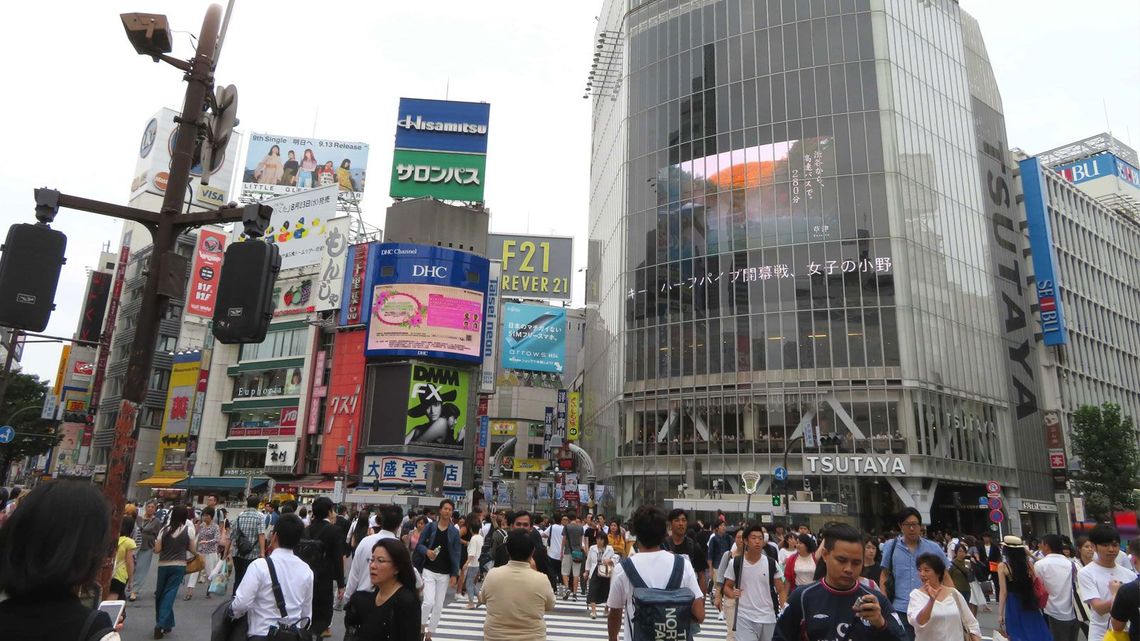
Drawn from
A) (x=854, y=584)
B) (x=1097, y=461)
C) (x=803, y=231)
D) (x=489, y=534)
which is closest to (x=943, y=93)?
(x=803, y=231)

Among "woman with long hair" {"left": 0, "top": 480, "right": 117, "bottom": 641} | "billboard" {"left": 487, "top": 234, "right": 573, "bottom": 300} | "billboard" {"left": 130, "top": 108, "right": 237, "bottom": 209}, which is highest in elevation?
"billboard" {"left": 130, "top": 108, "right": 237, "bottom": 209}

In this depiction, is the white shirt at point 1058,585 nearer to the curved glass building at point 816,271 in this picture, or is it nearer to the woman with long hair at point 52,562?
the woman with long hair at point 52,562

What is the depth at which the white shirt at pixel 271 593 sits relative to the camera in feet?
A: 18.0

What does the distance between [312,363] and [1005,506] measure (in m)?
46.9

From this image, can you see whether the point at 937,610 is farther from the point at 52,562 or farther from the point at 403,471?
the point at 403,471

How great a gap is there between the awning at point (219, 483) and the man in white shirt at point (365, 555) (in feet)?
158

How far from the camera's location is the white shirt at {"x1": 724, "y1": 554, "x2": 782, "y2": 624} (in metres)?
8.03

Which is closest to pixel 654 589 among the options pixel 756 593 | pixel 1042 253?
pixel 756 593

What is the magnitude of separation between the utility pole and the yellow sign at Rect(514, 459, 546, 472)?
242 feet

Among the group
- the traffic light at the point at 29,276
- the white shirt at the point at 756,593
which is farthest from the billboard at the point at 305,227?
the white shirt at the point at 756,593

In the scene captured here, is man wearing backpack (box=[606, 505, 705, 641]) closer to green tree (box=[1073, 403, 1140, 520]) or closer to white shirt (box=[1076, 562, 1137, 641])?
white shirt (box=[1076, 562, 1137, 641])

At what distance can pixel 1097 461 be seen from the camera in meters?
43.1

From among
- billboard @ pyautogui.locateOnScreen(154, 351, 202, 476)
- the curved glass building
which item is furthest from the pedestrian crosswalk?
billboard @ pyautogui.locateOnScreen(154, 351, 202, 476)

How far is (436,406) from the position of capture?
50312 mm
